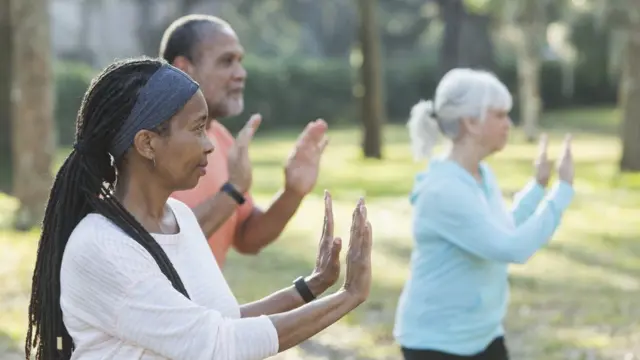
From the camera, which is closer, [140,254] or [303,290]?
[140,254]

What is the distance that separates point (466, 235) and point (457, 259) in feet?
0.52

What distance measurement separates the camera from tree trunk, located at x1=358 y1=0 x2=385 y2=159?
2180cm

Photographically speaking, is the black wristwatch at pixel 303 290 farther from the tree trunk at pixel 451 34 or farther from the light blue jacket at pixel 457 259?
the tree trunk at pixel 451 34

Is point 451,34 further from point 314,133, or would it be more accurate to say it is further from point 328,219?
point 328,219

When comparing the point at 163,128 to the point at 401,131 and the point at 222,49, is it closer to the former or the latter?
the point at 222,49

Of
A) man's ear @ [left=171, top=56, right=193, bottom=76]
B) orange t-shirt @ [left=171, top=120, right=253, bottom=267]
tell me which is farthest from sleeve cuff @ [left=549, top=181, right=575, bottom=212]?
man's ear @ [left=171, top=56, right=193, bottom=76]

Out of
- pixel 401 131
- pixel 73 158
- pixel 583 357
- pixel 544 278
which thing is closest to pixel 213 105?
pixel 73 158

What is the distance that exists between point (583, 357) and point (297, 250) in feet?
16.5

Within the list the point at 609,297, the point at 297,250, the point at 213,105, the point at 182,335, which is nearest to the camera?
the point at 182,335

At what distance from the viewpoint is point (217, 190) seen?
164 inches

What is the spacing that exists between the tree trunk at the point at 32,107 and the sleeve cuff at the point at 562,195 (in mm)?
9165

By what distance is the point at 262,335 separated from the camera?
8.13 feet

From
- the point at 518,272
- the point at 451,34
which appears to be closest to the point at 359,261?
the point at 518,272

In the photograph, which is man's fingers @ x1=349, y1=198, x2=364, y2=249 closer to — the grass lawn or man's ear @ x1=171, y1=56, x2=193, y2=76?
man's ear @ x1=171, y1=56, x2=193, y2=76
